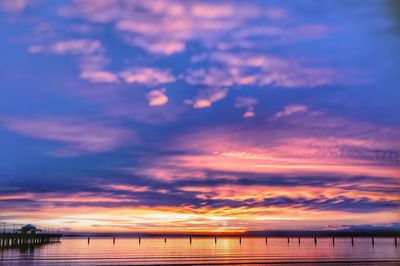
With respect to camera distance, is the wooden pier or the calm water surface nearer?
the calm water surface

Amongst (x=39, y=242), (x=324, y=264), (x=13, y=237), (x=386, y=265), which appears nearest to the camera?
(x=386, y=265)

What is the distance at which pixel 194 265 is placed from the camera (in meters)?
43.4

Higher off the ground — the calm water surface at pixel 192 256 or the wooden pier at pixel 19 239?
the wooden pier at pixel 19 239

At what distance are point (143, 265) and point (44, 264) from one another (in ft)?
32.3

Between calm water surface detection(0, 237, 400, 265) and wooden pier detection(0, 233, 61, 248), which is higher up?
wooden pier detection(0, 233, 61, 248)

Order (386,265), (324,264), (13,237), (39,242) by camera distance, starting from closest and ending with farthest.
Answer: (386,265) < (324,264) < (13,237) < (39,242)

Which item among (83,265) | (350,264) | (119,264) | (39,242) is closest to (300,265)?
(350,264)

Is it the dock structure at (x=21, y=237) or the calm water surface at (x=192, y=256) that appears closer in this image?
the calm water surface at (x=192, y=256)

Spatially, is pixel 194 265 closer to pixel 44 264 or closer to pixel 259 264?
pixel 259 264

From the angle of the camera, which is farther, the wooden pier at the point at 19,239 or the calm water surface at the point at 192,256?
the wooden pier at the point at 19,239

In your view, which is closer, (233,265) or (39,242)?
(233,265)

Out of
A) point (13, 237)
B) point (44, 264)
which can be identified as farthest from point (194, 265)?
point (13, 237)

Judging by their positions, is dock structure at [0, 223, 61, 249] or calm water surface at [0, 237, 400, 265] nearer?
calm water surface at [0, 237, 400, 265]

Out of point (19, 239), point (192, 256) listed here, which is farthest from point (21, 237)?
point (192, 256)
